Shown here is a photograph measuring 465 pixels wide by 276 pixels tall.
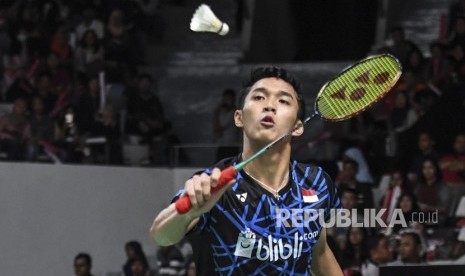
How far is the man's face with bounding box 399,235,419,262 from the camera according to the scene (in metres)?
11.5

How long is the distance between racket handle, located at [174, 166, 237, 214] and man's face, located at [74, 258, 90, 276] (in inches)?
317

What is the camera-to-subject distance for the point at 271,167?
247 inches

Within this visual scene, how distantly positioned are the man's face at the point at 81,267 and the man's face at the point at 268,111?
7.41m

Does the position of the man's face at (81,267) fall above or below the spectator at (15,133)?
below

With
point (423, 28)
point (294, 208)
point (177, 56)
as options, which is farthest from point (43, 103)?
point (294, 208)

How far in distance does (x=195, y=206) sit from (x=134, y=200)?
32.6 ft

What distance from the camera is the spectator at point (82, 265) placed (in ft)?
44.2

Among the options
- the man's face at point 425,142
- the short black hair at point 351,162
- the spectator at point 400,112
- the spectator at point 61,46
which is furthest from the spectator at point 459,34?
the spectator at point 61,46

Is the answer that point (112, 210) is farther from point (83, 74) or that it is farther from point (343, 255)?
point (343, 255)

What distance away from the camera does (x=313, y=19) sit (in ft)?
63.9

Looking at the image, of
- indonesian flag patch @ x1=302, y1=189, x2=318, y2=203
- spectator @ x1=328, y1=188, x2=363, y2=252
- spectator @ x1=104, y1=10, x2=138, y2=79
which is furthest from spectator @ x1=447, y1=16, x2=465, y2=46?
indonesian flag patch @ x1=302, y1=189, x2=318, y2=203

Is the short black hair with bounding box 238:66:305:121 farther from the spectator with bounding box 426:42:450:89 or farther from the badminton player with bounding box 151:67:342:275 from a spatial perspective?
the spectator with bounding box 426:42:450:89

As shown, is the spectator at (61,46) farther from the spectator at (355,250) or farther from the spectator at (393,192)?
the spectator at (355,250)

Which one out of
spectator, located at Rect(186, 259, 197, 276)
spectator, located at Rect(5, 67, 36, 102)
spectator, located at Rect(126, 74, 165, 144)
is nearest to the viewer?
spectator, located at Rect(186, 259, 197, 276)
